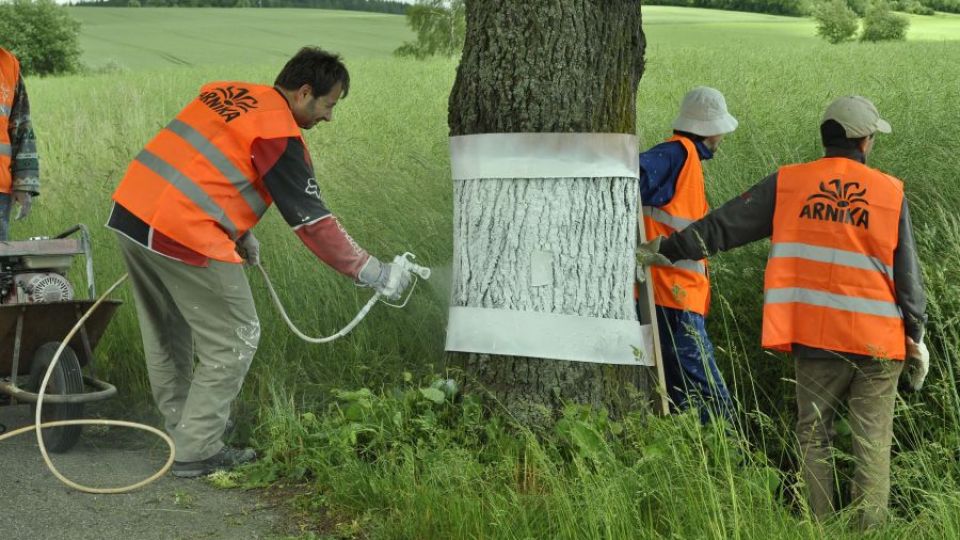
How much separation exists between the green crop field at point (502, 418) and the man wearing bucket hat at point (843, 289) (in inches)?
5.0

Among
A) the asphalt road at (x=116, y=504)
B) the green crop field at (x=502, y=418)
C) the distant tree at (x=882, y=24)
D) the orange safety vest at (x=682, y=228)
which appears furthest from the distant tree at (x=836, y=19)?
the asphalt road at (x=116, y=504)

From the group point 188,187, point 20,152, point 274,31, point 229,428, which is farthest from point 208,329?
point 274,31

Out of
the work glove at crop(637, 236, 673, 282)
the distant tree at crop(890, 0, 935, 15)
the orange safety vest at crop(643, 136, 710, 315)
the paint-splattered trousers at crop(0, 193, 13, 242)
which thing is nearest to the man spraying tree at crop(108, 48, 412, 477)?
the work glove at crop(637, 236, 673, 282)

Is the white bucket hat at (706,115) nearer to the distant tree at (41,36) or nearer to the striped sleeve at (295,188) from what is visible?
the striped sleeve at (295,188)

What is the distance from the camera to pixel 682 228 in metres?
4.90

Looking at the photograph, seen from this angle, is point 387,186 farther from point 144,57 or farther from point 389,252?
point 144,57

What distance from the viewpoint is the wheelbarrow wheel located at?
5.15 metres

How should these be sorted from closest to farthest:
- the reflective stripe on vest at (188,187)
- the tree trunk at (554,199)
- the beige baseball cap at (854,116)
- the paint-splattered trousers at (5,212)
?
the beige baseball cap at (854,116) < the tree trunk at (554,199) < the reflective stripe on vest at (188,187) < the paint-splattered trousers at (5,212)

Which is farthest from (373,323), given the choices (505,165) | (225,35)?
(225,35)

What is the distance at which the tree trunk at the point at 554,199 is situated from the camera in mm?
4316

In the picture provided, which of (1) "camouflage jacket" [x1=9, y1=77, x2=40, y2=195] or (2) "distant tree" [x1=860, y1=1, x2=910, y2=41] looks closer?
(1) "camouflage jacket" [x1=9, y1=77, x2=40, y2=195]

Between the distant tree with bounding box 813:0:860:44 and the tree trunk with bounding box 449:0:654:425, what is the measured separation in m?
49.5

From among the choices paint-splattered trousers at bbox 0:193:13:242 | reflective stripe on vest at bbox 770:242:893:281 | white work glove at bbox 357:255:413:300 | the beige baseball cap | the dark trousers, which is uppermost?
the beige baseball cap

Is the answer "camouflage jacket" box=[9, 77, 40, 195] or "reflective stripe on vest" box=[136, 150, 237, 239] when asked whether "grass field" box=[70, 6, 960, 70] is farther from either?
"reflective stripe on vest" box=[136, 150, 237, 239]
